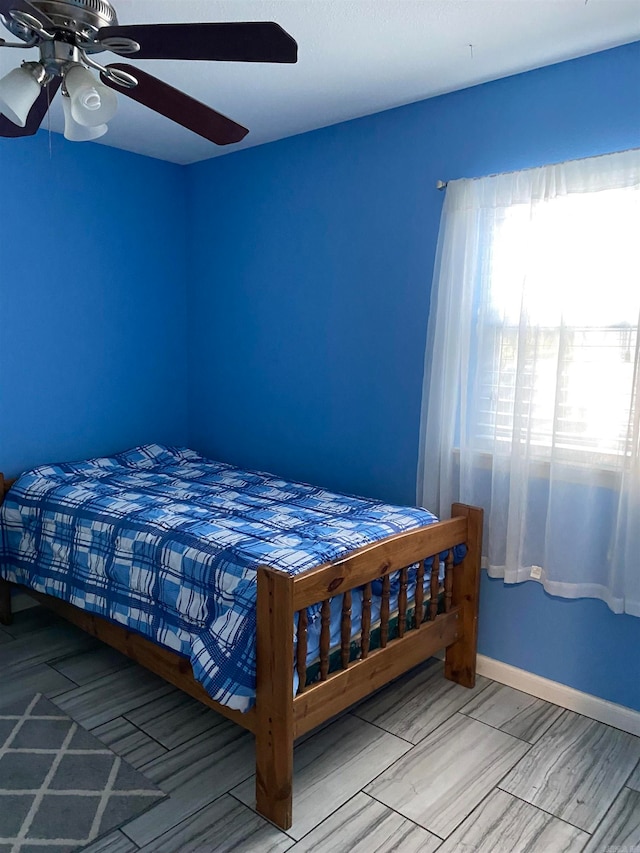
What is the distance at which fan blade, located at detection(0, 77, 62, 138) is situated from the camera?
160cm

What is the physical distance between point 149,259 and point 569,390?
8.16ft

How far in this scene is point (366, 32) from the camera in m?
2.16

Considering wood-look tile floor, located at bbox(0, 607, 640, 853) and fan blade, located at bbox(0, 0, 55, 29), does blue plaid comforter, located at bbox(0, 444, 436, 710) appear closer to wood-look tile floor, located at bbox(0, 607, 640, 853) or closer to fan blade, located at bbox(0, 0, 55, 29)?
wood-look tile floor, located at bbox(0, 607, 640, 853)

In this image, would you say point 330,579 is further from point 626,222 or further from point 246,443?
point 246,443

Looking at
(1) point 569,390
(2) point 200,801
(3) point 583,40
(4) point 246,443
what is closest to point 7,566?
(4) point 246,443

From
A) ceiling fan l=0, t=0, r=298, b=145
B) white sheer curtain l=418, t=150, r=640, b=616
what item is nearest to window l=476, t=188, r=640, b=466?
white sheer curtain l=418, t=150, r=640, b=616

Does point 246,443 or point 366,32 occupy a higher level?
point 366,32

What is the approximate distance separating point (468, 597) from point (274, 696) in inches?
41.0

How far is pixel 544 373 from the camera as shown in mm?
2430

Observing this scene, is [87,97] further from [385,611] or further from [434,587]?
[434,587]

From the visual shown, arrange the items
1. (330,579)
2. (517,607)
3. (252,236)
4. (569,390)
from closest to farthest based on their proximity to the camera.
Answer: (330,579)
(569,390)
(517,607)
(252,236)

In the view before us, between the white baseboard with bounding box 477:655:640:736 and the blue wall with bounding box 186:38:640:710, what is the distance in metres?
0.04

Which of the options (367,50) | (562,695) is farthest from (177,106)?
(562,695)

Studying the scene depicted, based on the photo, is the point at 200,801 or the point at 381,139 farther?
the point at 381,139
